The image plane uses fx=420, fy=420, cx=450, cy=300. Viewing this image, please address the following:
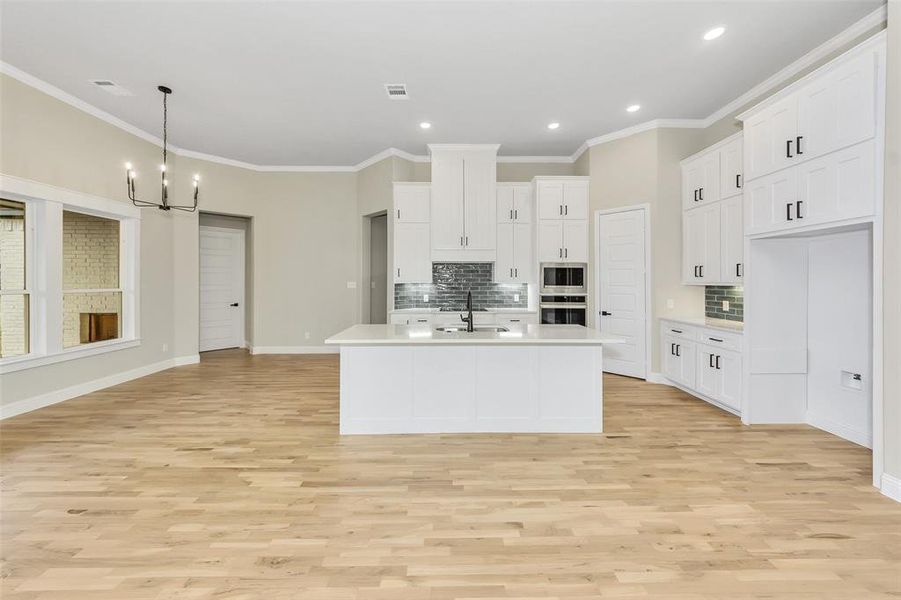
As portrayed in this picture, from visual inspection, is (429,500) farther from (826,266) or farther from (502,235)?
(502,235)

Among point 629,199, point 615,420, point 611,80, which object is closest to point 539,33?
point 611,80

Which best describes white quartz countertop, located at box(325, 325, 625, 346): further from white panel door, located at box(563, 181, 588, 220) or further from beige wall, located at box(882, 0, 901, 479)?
white panel door, located at box(563, 181, 588, 220)

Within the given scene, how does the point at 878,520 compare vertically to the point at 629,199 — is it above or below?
below

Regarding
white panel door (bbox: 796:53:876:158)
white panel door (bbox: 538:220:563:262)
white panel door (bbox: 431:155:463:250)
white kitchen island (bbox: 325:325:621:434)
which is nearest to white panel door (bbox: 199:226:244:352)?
white panel door (bbox: 431:155:463:250)

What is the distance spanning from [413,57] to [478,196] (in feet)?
8.34

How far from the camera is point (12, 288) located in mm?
4188

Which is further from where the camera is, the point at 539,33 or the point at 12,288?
the point at 12,288

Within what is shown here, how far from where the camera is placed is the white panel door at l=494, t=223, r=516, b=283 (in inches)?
247

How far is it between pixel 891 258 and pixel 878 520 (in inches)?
57.9

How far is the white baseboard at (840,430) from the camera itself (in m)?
3.26

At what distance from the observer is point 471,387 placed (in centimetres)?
354

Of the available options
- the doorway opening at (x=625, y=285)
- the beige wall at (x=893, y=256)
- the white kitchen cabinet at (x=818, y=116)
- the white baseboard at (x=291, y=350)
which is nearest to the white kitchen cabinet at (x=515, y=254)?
the doorway opening at (x=625, y=285)

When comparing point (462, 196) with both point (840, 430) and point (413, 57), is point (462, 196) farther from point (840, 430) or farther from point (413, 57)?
point (840, 430)

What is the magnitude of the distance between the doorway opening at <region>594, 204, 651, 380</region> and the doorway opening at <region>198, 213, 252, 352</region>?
591cm
